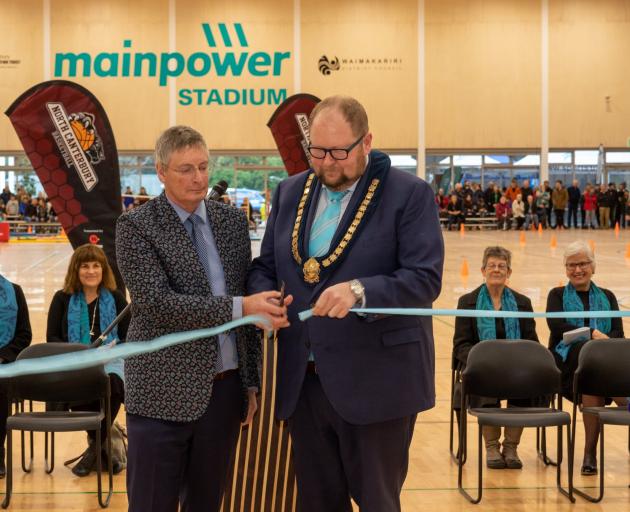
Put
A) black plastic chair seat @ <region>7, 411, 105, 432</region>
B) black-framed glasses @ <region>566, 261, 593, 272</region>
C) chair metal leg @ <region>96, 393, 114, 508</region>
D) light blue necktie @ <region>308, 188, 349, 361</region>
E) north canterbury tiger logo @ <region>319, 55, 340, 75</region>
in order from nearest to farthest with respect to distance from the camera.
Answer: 1. light blue necktie @ <region>308, 188, 349, 361</region>
2. chair metal leg @ <region>96, 393, 114, 508</region>
3. black plastic chair seat @ <region>7, 411, 105, 432</region>
4. black-framed glasses @ <region>566, 261, 593, 272</region>
5. north canterbury tiger logo @ <region>319, 55, 340, 75</region>

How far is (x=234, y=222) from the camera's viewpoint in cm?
290

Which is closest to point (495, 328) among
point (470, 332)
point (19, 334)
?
point (470, 332)

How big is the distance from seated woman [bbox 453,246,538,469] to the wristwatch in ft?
10.1

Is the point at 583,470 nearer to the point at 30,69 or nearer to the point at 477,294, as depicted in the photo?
the point at 477,294

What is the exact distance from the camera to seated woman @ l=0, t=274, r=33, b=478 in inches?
206

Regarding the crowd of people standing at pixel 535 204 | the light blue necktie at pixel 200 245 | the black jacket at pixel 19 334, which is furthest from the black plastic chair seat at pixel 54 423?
the crowd of people standing at pixel 535 204

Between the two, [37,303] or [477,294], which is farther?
[37,303]

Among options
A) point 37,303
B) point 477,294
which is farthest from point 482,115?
point 477,294

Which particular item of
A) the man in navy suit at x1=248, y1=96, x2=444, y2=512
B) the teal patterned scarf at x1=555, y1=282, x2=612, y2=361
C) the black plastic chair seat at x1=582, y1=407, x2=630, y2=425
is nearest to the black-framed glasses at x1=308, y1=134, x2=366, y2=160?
the man in navy suit at x1=248, y1=96, x2=444, y2=512

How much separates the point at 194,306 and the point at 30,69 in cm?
2852

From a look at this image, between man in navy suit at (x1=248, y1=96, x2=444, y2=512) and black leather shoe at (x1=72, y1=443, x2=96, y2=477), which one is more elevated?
man in navy suit at (x1=248, y1=96, x2=444, y2=512)

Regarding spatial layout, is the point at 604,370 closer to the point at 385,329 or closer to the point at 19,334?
the point at 385,329

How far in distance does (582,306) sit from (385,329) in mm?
3394

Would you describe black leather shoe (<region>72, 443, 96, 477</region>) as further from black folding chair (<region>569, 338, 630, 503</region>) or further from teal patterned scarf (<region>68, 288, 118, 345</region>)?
black folding chair (<region>569, 338, 630, 503</region>)
